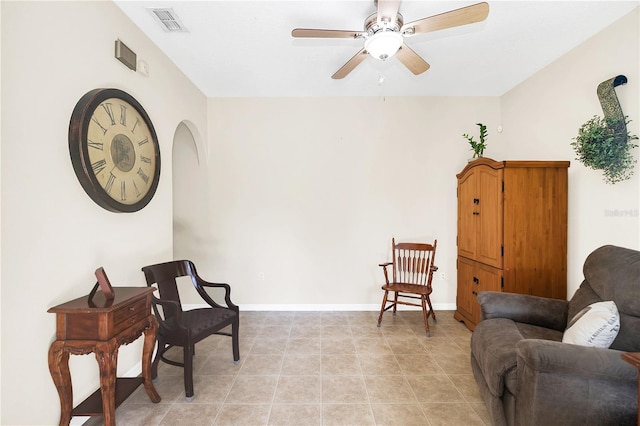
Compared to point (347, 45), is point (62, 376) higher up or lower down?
lower down

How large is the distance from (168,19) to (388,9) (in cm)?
175

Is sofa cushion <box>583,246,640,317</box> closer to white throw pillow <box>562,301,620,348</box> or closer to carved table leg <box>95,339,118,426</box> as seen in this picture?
white throw pillow <box>562,301,620,348</box>

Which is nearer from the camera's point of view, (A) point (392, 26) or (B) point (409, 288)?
(A) point (392, 26)

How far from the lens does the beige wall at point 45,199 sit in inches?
52.8

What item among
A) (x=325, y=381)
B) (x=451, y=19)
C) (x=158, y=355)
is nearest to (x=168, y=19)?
(x=451, y=19)

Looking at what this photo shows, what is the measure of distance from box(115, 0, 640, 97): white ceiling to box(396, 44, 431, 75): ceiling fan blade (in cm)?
34

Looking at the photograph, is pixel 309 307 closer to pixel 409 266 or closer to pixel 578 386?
pixel 409 266

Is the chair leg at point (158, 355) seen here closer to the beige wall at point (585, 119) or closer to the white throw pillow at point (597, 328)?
the white throw pillow at point (597, 328)

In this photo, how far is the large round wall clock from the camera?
5.49 ft

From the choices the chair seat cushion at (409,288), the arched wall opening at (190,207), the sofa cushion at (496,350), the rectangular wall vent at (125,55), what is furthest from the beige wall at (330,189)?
the sofa cushion at (496,350)

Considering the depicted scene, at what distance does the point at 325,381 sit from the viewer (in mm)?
2191

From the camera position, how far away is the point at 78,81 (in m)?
1.71

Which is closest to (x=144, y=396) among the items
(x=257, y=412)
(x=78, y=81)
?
(x=257, y=412)

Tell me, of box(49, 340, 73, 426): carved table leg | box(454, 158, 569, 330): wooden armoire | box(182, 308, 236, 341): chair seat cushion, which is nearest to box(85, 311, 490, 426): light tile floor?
box(49, 340, 73, 426): carved table leg
